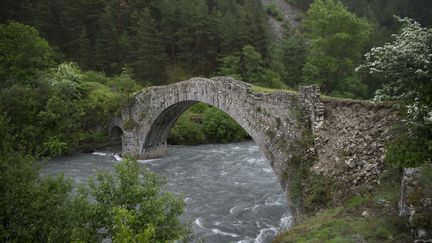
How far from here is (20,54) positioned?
3556cm

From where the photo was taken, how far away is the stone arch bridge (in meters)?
14.7

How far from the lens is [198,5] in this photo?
2025 inches

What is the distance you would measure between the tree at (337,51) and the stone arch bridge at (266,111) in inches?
742

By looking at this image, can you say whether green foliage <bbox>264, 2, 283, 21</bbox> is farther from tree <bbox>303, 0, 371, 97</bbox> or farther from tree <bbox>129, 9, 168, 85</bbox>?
tree <bbox>129, 9, 168, 85</bbox>

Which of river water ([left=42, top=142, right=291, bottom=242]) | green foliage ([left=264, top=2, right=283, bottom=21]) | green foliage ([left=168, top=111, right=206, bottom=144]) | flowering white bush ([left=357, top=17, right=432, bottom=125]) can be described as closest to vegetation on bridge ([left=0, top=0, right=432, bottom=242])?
flowering white bush ([left=357, top=17, right=432, bottom=125])

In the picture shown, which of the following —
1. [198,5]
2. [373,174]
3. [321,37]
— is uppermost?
[198,5]

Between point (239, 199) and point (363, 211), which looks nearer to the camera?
point (363, 211)

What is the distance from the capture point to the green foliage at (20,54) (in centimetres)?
3472

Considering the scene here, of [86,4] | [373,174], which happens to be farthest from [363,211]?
[86,4]

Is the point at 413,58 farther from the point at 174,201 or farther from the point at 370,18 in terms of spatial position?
the point at 370,18

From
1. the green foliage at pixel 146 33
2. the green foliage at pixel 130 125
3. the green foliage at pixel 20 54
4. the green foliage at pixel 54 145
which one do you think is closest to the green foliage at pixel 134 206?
the green foliage at pixel 54 145

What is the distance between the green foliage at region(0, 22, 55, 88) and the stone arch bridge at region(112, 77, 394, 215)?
1229 centimetres

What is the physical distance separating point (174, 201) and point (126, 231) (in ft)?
10.4

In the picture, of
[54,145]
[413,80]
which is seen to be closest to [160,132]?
[54,145]
